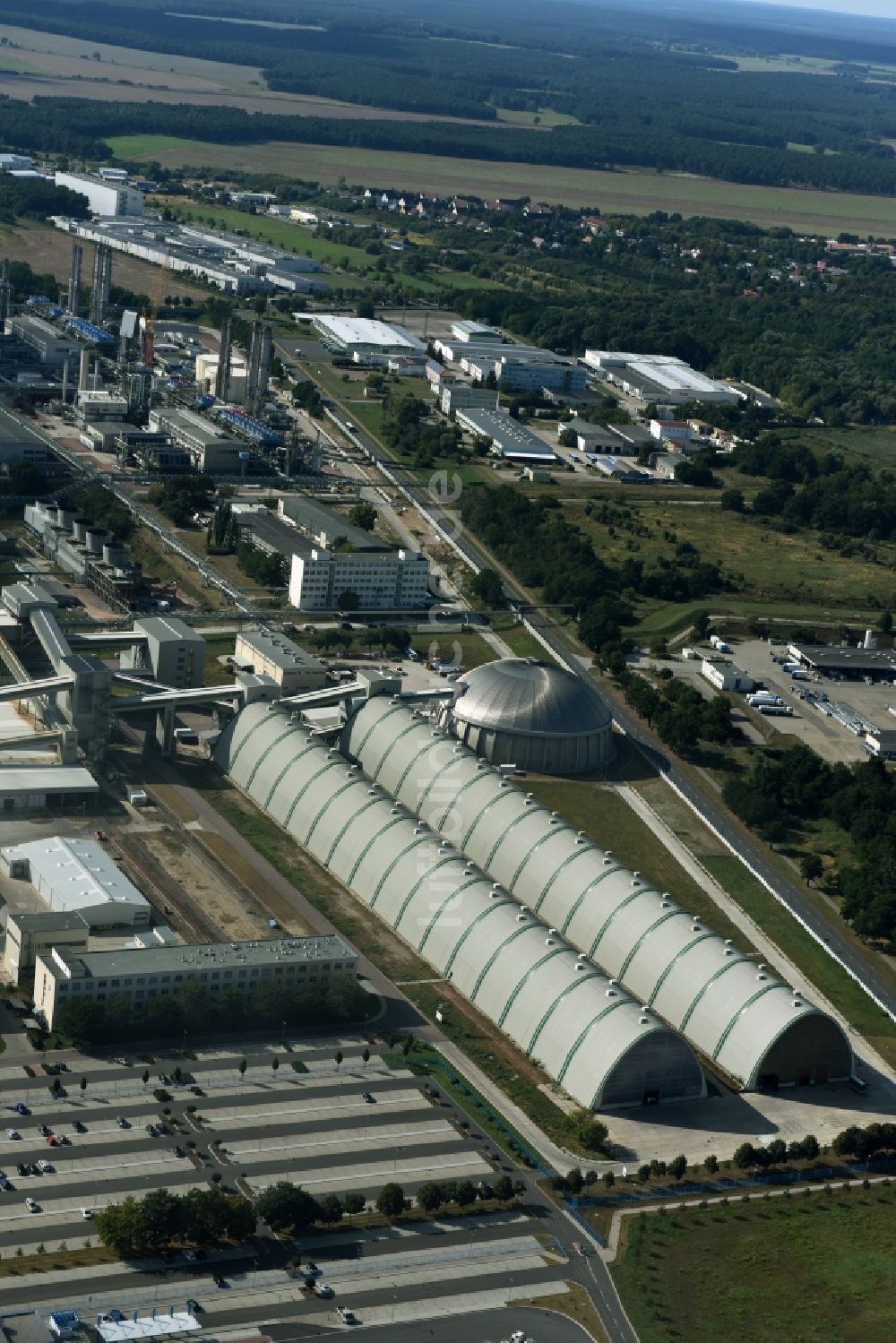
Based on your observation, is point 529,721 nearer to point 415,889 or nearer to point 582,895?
point 582,895

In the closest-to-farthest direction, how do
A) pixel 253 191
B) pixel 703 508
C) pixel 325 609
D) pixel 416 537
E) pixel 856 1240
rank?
1. pixel 856 1240
2. pixel 325 609
3. pixel 416 537
4. pixel 703 508
5. pixel 253 191

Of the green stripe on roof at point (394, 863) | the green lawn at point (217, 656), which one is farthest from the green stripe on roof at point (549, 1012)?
the green lawn at point (217, 656)

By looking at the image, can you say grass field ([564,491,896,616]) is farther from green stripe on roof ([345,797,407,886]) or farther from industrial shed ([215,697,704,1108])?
green stripe on roof ([345,797,407,886])

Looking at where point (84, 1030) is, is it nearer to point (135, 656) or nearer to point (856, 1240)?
point (856, 1240)

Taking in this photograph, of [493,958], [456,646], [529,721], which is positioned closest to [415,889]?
[493,958]

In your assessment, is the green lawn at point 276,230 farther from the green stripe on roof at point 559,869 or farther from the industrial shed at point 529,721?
the green stripe on roof at point 559,869

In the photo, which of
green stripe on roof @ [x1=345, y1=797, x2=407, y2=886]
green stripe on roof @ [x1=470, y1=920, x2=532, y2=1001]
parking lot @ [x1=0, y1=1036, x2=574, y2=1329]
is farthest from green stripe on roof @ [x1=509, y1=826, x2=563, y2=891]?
parking lot @ [x1=0, y1=1036, x2=574, y2=1329]

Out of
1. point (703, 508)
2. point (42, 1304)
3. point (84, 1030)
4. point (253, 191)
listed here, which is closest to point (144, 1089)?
point (84, 1030)

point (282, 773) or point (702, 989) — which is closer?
point (702, 989)
